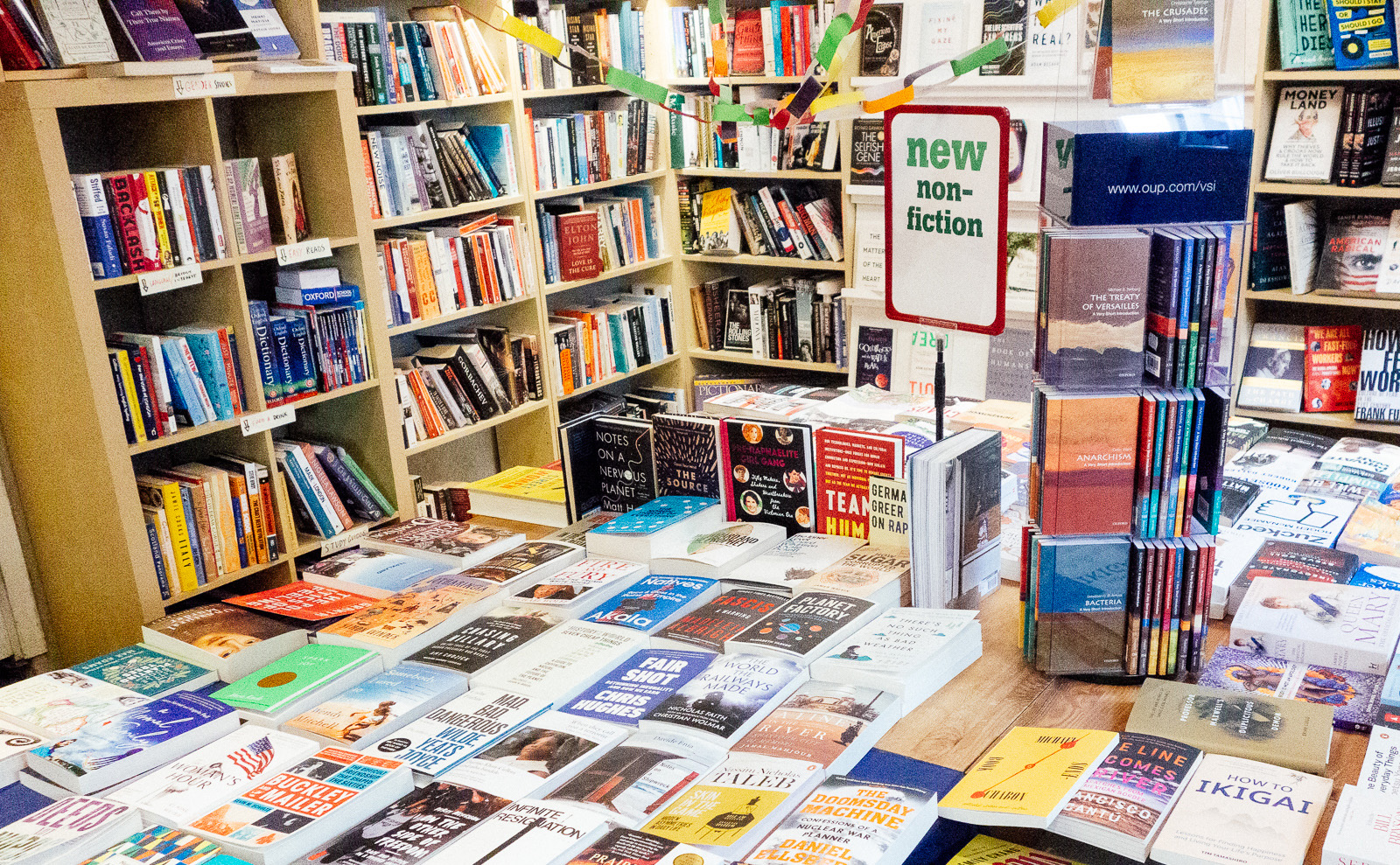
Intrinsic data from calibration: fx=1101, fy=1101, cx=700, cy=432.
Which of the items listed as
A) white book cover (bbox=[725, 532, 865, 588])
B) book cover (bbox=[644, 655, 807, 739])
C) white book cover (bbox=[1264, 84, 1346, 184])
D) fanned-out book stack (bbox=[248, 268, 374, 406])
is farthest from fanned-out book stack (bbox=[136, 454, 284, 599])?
white book cover (bbox=[1264, 84, 1346, 184])

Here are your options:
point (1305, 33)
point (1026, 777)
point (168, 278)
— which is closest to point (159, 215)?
point (168, 278)

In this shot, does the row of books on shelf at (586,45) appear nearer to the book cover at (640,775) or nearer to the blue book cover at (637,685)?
the blue book cover at (637,685)

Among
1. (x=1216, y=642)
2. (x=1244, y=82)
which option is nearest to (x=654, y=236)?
(x=1244, y=82)

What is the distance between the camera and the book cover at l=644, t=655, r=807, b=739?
1525 mm

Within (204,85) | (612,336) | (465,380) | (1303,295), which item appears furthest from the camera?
(612,336)

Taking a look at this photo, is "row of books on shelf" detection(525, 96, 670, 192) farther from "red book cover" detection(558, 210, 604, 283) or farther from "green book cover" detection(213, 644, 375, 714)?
"green book cover" detection(213, 644, 375, 714)

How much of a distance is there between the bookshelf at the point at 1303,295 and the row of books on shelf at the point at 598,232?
7.29 feet

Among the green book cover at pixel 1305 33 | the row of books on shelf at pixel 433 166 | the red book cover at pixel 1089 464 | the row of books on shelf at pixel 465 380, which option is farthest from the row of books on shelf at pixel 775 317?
the red book cover at pixel 1089 464

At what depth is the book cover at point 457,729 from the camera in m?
1.50

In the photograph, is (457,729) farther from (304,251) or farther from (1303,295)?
(1303,295)

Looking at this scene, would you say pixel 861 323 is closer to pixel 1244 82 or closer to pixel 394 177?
pixel 1244 82

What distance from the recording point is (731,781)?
1.41 meters

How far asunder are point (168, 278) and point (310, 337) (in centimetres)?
46

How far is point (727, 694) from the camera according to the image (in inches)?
62.6
